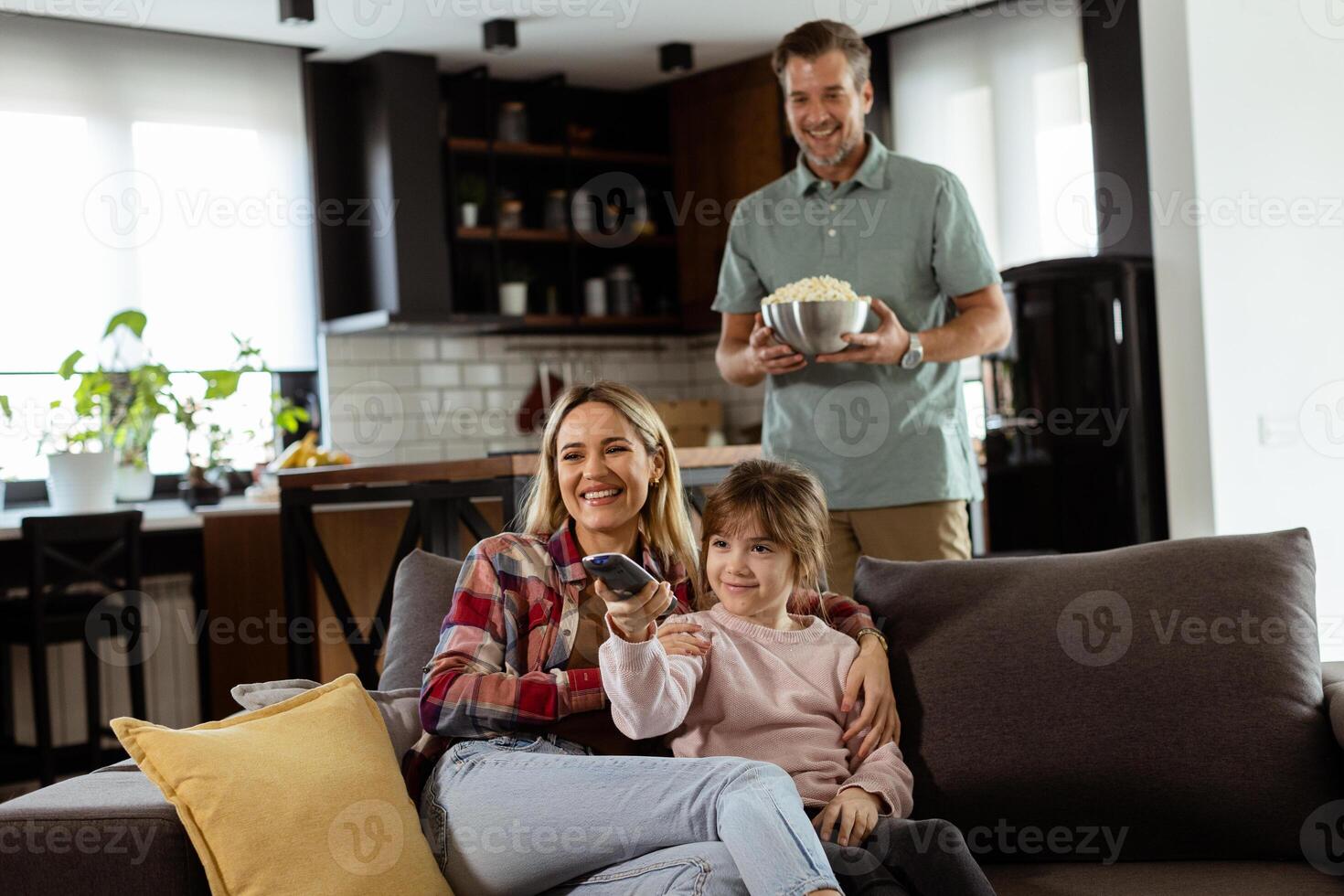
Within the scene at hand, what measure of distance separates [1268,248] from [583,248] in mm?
3091

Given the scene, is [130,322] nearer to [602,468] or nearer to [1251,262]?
[602,468]

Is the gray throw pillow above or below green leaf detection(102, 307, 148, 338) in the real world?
below

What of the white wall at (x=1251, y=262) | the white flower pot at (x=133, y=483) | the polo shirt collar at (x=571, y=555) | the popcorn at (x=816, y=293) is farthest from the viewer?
the white flower pot at (x=133, y=483)

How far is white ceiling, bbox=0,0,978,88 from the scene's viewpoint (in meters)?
4.98

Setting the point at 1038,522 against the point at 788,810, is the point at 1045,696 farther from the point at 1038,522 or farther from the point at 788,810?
the point at 1038,522

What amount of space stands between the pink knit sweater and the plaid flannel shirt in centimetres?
8

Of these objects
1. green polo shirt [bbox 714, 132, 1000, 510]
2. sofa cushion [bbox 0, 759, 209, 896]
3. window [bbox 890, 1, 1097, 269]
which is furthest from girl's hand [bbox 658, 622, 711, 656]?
window [bbox 890, 1, 1097, 269]

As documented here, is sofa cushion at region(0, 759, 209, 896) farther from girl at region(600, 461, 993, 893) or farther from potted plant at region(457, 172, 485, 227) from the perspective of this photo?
potted plant at region(457, 172, 485, 227)

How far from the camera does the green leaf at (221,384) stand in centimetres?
494

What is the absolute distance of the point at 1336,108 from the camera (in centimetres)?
414

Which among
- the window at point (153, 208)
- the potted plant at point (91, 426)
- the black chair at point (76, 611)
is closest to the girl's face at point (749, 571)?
the black chair at point (76, 611)

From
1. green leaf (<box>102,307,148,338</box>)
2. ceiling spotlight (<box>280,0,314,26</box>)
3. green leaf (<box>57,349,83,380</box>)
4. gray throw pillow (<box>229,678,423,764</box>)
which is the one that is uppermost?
ceiling spotlight (<box>280,0,314,26</box>)

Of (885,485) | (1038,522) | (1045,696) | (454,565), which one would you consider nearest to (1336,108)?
(1038,522)

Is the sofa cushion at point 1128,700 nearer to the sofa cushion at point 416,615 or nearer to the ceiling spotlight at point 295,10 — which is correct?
the sofa cushion at point 416,615
